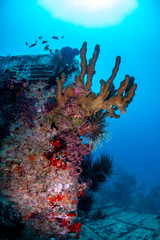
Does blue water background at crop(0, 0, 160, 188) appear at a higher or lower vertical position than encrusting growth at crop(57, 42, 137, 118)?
higher

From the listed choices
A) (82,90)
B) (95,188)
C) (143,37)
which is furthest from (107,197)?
(143,37)

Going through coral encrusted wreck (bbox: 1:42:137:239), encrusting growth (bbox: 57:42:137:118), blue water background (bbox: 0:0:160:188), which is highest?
blue water background (bbox: 0:0:160:188)

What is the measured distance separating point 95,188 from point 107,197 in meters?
11.8

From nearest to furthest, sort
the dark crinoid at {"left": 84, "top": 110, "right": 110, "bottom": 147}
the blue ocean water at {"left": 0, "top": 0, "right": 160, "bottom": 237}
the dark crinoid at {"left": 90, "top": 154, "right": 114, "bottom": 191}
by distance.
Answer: the dark crinoid at {"left": 84, "top": 110, "right": 110, "bottom": 147} < the dark crinoid at {"left": 90, "top": 154, "right": 114, "bottom": 191} < the blue ocean water at {"left": 0, "top": 0, "right": 160, "bottom": 237}

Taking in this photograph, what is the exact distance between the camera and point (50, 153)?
3.18m

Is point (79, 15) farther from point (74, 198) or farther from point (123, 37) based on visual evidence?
point (74, 198)

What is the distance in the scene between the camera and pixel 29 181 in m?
2.98

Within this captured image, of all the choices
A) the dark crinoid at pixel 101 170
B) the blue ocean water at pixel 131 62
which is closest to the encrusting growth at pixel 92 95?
the dark crinoid at pixel 101 170

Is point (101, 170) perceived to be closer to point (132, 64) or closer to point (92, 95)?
point (92, 95)

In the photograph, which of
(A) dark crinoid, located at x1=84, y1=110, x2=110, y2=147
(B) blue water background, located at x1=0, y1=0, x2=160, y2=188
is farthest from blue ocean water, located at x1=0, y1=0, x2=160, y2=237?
(A) dark crinoid, located at x1=84, y1=110, x2=110, y2=147

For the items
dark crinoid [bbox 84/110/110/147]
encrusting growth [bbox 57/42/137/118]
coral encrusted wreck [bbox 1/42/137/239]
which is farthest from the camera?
dark crinoid [bbox 84/110/110/147]

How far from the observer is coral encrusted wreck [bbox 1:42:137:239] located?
300cm

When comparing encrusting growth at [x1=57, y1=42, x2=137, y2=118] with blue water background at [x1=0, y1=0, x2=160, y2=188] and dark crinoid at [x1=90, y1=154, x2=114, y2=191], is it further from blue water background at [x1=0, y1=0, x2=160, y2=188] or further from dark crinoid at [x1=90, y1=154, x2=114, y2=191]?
blue water background at [x1=0, y1=0, x2=160, y2=188]

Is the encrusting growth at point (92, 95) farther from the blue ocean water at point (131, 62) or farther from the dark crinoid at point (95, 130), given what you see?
the blue ocean water at point (131, 62)
